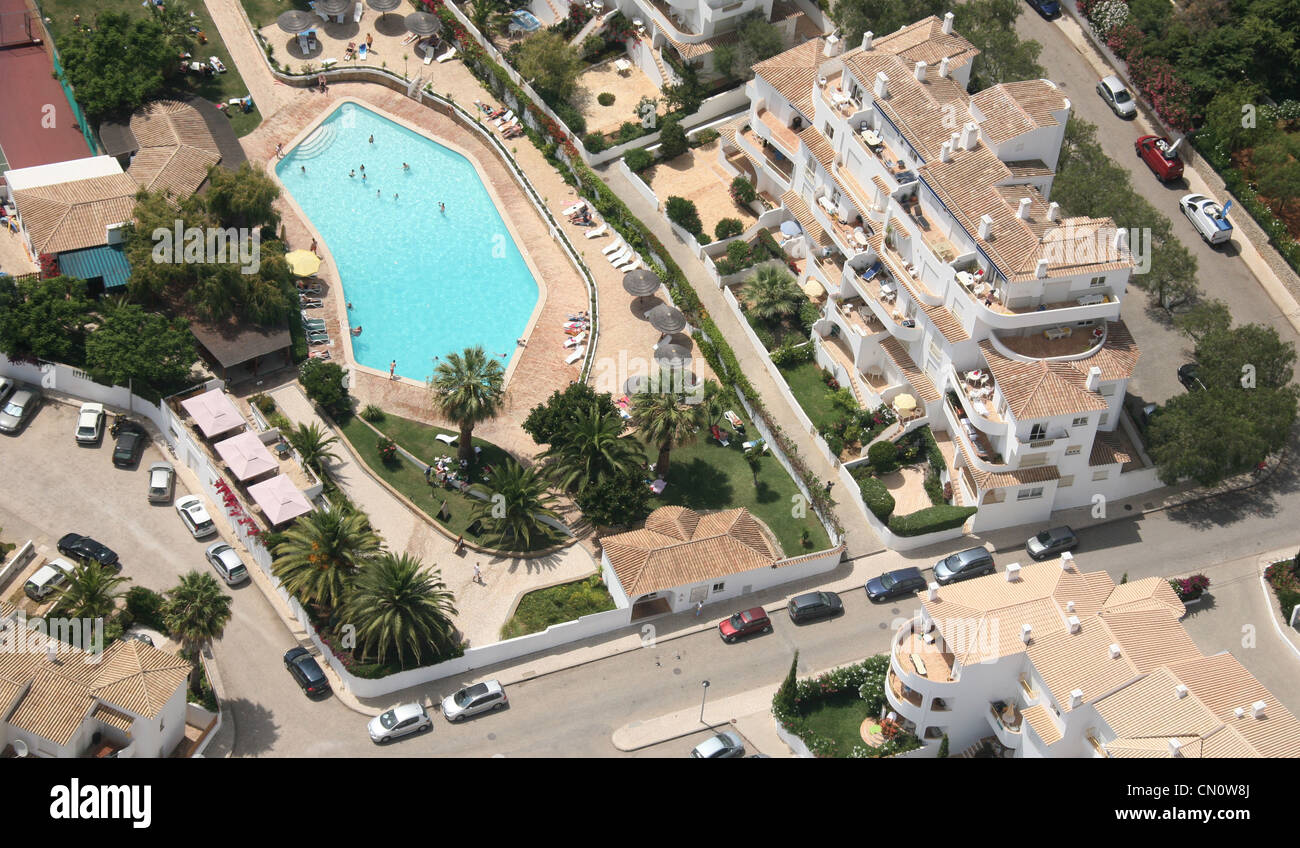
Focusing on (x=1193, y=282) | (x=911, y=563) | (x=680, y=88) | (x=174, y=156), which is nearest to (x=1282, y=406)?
→ (x=1193, y=282)

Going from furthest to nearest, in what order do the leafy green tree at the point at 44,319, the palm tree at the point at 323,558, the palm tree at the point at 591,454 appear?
the leafy green tree at the point at 44,319
the palm tree at the point at 591,454
the palm tree at the point at 323,558

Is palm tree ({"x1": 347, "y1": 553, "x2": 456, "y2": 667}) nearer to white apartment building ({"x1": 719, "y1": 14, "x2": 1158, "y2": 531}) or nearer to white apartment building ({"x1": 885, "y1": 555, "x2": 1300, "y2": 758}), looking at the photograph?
white apartment building ({"x1": 885, "y1": 555, "x2": 1300, "y2": 758})

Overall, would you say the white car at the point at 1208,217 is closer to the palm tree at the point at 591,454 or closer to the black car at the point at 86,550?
the palm tree at the point at 591,454

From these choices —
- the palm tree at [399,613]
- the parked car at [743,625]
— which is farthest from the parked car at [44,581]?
the parked car at [743,625]

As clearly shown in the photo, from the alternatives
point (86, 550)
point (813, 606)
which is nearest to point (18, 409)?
point (86, 550)

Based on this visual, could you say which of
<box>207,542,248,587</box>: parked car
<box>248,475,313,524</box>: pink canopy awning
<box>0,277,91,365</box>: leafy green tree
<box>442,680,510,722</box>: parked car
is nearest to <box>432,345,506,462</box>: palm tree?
<box>248,475,313,524</box>: pink canopy awning

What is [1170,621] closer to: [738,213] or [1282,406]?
[1282,406]
